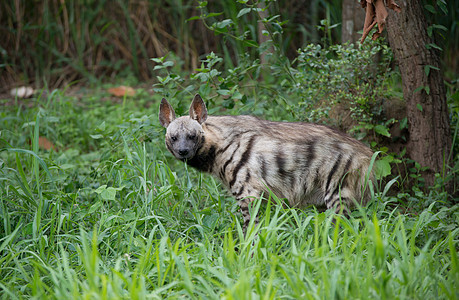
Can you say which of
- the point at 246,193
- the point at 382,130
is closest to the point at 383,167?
the point at 382,130

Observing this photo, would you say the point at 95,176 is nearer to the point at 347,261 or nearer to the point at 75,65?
the point at 347,261

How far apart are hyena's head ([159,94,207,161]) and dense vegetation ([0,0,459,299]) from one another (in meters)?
0.23

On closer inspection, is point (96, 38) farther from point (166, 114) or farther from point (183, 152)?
point (183, 152)

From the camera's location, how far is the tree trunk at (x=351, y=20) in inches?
204

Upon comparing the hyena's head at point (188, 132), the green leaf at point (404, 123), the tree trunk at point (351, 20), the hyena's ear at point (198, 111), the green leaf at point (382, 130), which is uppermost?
the tree trunk at point (351, 20)

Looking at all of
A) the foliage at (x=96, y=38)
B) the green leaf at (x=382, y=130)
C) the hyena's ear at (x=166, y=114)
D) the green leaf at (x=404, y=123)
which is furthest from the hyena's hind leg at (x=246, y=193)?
the foliage at (x=96, y=38)

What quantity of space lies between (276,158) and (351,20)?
1.97 m

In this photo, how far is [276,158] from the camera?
414cm

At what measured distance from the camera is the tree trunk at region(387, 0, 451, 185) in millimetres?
4207

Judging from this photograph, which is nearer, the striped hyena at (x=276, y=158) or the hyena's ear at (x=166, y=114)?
the striped hyena at (x=276, y=158)

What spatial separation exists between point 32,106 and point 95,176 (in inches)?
102

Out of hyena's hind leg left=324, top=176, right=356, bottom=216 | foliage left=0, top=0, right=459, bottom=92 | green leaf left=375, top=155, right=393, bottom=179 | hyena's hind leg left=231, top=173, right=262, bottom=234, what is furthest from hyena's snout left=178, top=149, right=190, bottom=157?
foliage left=0, top=0, right=459, bottom=92

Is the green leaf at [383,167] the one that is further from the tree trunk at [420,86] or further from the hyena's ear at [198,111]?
the hyena's ear at [198,111]

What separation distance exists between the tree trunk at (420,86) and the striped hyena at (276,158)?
54 centimetres
